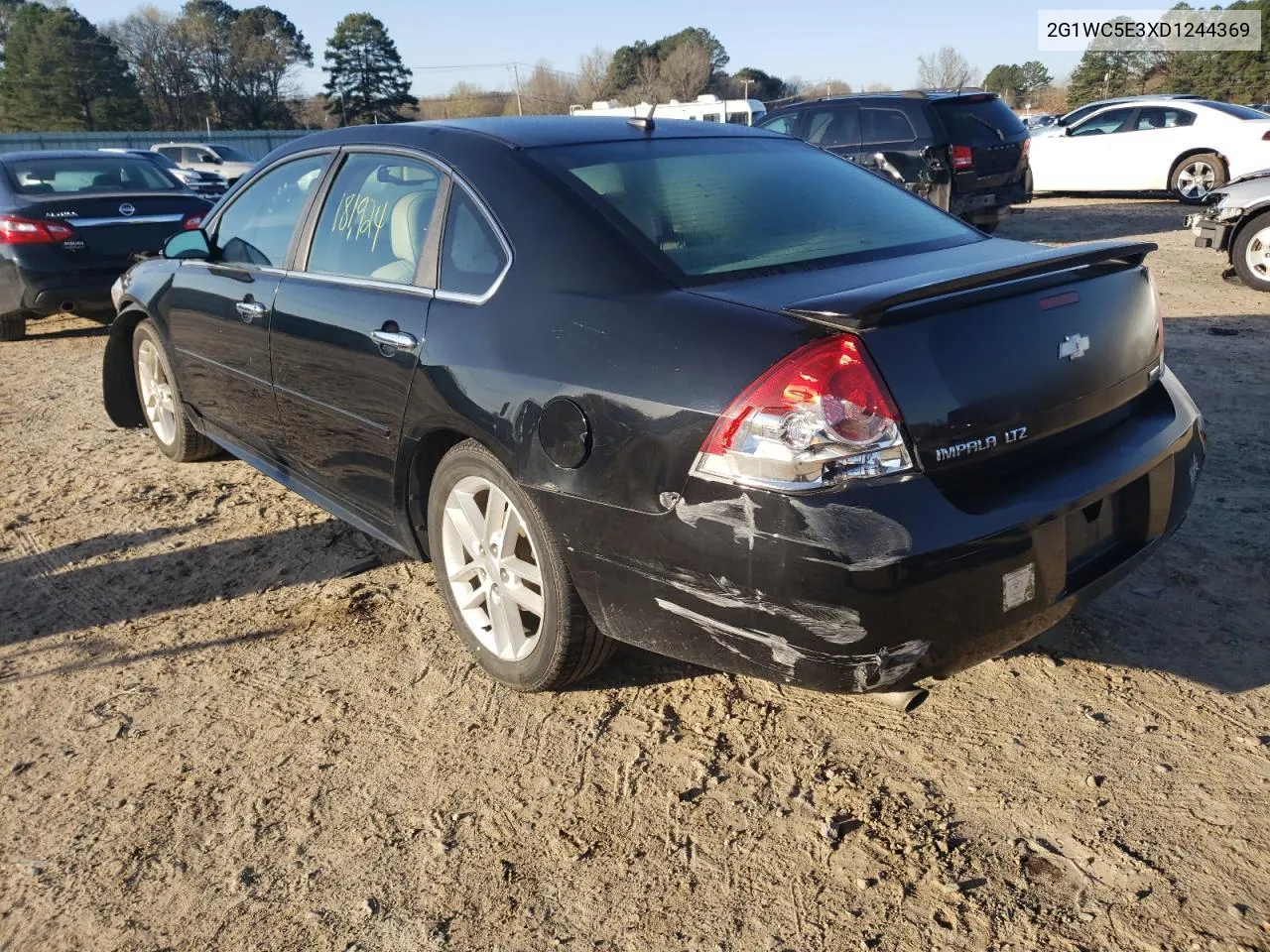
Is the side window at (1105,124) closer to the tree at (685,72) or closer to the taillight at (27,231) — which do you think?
the taillight at (27,231)

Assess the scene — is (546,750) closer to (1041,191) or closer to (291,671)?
(291,671)

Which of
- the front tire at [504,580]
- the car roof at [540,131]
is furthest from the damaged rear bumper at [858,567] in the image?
the car roof at [540,131]

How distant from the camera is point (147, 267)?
512cm

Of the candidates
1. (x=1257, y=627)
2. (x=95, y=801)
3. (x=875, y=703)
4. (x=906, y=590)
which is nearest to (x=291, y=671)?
(x=95, y=801)

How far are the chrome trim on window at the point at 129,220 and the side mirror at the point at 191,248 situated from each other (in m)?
4.79

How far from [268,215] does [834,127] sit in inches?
365

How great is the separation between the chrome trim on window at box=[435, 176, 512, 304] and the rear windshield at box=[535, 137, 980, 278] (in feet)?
0.78

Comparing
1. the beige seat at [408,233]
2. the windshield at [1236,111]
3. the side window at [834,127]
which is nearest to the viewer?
the beige seat at [408,233]

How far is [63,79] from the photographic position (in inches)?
1999

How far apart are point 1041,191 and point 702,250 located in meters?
15.9

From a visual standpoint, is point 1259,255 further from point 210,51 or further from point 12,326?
point 210,51


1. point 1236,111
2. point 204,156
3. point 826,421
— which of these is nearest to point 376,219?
point 826,421

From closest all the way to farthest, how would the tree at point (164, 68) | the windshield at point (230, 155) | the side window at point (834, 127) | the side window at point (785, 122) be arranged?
the side window at point (834, 127)
the side window at point (785, 122)
the windshield at point (230, 155)
the tree at point (164, 68)

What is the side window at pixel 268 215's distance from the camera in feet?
13.0
